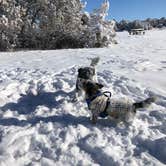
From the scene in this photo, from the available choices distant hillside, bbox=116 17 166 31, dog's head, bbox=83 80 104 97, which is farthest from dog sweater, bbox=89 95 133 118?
distant hillside, bbox=116 17 166 31

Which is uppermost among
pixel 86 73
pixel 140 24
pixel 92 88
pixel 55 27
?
pixel 86 73

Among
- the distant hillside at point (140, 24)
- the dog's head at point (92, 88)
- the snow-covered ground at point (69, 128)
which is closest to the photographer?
the snow-covered ground at point (69, 128)

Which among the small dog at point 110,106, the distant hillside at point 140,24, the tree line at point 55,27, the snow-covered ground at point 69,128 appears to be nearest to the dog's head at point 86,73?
the snow-covered ground at point 69,128

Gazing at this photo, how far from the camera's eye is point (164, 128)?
18.8 feet

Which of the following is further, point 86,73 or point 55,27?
point 55,27

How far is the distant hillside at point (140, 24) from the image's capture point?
79.1 m

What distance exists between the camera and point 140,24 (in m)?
81.4

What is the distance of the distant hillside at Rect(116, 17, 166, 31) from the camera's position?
79.1 meters

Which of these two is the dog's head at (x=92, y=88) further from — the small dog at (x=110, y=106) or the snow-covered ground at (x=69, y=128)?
the snow-covered ground at (x=69, y=128)

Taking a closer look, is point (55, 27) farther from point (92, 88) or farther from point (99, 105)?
point (99, 105)

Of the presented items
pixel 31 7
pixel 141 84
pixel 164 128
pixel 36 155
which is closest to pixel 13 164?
pixel 36 155

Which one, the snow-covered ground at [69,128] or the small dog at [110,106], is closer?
the snow-covered ground at [69,128]

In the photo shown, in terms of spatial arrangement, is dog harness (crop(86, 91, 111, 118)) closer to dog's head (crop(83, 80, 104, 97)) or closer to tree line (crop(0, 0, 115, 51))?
dog's head (crop(83, 80, 104, 97))

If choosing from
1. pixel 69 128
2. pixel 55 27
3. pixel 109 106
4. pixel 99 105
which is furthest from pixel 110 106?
pixel 55 27
